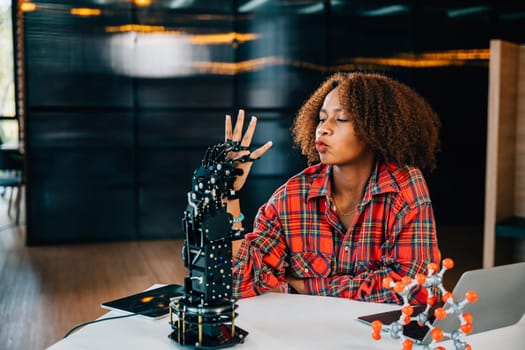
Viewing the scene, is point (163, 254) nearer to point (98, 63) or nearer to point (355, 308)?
point (98, 63)

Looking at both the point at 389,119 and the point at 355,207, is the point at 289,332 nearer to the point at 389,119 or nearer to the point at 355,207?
the point at 355,207

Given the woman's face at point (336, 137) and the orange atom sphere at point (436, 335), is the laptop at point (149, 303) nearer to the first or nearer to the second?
the woman's face at point (336, 137)

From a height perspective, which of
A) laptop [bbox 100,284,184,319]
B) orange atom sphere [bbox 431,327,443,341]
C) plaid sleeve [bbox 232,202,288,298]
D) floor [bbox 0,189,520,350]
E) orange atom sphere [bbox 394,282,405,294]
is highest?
orange atom sphere [bbox 394,282,405,294]

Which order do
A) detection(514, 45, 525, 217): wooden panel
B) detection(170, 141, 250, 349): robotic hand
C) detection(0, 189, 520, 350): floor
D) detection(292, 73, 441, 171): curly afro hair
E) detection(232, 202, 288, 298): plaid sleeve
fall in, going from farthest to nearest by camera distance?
detection(0, 189, 520, 350): floor
detection(514, 45, 525, 217): wooden panel
detection(292, 73, 441, 171): curly afro hair
detection(232, 202, 288, 298): plaid sleeve
detection(170, 141, 250, 349): robotic hand

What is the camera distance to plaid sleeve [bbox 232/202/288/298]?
178 centimetres

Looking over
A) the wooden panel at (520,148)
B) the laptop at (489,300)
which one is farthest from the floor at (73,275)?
the laptop at (489,300)

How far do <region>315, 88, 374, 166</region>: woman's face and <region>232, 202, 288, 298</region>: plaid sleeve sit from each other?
0.83ft

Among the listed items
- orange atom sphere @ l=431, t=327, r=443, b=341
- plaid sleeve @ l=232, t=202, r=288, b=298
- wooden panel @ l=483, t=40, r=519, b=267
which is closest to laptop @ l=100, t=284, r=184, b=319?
plaid sleeve @ l=232, t=202, r=288, b=298

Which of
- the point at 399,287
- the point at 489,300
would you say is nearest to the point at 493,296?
the point at 489,300

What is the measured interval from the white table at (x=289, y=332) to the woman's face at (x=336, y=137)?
482 millimetres

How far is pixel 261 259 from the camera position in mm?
1929

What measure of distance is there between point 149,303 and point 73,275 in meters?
3.35

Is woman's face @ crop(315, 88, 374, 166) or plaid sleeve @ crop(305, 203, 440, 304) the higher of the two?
woman's face @ crop(315, 88, 374, 166)

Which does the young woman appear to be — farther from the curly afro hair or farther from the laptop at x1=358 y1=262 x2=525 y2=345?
the laptop at x1=358 y1=262 x2=525 y2=345
